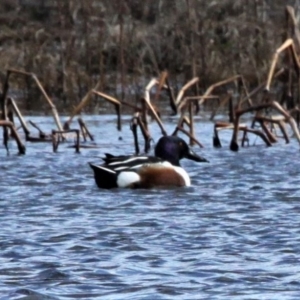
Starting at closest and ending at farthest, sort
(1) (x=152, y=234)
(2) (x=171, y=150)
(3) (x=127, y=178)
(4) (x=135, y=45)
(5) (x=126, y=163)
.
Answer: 1. (1) (x=152, y=234)
2. (3) (x=127, y=178)
3. (5) (x=126, y=163)
4. (2) (x=171, y=150)
5. (4) (x=135, y=45)

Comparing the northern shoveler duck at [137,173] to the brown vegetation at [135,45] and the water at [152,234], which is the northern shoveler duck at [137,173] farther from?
the brown vegetation at [135,45]

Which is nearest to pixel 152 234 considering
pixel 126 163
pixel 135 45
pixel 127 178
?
pixel 127 178

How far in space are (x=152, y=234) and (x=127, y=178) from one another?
116 inches

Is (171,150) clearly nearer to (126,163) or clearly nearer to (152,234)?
(126,163)

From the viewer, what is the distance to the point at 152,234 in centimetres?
811

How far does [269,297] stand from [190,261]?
3.44 ft

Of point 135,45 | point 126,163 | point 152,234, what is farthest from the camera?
point 135,45

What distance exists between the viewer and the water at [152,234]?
21.0ft

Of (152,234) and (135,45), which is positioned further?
(135,45)

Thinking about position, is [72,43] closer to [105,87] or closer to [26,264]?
[105,87]

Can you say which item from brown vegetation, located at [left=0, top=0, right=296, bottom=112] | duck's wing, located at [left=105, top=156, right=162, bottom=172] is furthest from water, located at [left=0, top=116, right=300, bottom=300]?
brown vegetation, located at [left=0, top=0, right=296, bottom=112]

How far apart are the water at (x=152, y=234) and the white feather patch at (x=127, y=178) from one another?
18 centimetres

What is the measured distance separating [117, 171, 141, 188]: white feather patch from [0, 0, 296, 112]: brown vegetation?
994cm

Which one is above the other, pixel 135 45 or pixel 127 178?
pixel 135 45
